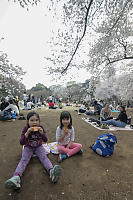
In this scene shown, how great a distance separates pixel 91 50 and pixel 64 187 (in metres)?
7.48

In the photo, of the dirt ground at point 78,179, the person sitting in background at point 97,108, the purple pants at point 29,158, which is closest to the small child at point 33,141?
the purple pants at point 29,158

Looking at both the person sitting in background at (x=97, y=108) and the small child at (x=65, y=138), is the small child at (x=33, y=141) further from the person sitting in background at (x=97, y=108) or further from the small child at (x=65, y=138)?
the person sitting in background at (x=97, y=108)

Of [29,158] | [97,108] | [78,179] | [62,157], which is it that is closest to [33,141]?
[29,158]

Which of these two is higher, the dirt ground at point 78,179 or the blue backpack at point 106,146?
the blue backpack at point 106,146

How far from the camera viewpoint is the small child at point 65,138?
2.06m

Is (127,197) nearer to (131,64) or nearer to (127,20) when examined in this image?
(127,20)

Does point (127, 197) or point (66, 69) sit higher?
point (66, 69)

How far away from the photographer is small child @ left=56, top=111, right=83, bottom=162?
6.75 feet

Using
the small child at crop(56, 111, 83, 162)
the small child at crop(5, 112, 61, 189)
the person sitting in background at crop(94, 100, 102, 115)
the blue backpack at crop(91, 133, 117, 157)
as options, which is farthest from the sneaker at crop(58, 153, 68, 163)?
the person sitting in background at crop(94, 100, 102, 115)

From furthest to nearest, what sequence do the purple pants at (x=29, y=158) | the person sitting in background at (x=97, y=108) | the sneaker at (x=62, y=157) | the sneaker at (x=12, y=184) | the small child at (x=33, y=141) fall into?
the person sitting in background at (x=97, y=108)
the sneaker at (x=62, y=157)
the small child at (x=33, y=141)
the purple pants at (x=29, y=158)
the sneaker at (x=12, y=184)

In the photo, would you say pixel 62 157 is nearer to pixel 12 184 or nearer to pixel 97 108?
pixel 12 184

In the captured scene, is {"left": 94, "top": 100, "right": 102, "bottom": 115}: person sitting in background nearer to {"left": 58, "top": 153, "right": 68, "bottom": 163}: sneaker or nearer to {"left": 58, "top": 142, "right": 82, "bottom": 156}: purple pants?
{"left": 58, "top": 142, "right": 82, "bottom": 156}: purple pants

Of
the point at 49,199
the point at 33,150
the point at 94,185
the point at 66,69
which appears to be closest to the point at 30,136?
the point at 33,150

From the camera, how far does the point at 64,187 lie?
4.46 feet
